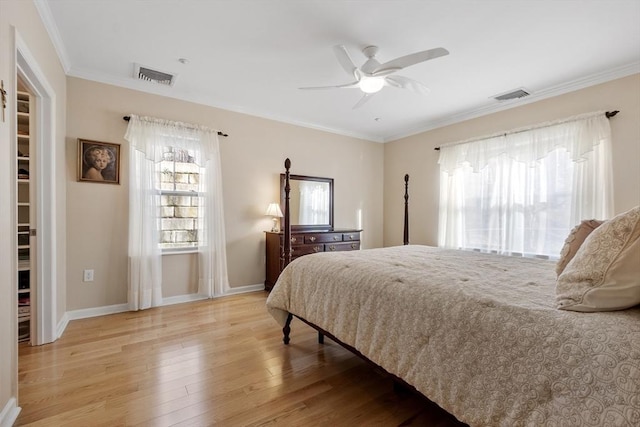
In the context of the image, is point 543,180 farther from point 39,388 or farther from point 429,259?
point 39,388

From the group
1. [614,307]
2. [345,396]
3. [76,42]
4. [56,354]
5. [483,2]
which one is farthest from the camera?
[76,42]

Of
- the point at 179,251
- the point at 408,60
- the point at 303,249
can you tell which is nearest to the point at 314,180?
the point at 303,249

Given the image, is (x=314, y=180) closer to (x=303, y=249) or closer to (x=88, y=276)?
(x=303, y=249)

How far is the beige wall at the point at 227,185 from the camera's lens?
9.78ft

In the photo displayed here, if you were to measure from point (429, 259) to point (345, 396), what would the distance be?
116 centimetres

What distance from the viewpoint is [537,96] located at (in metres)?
3.40

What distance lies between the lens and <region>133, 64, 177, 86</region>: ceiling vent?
2935 millimetres

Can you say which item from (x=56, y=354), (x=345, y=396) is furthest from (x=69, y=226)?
(x=345, y=396)

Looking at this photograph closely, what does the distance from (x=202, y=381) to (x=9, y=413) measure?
3.01 feet

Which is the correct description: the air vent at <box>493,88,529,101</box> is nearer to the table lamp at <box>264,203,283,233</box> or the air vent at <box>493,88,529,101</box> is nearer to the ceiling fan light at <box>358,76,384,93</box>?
the ceiling fan light at <box>358,76,384,93</box>

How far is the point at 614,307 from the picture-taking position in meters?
1.02

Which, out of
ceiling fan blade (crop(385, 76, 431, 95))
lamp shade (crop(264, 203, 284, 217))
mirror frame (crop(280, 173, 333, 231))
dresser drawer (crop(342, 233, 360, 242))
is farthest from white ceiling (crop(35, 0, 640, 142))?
dresser drawer (crop(342, 233, 360, 242))

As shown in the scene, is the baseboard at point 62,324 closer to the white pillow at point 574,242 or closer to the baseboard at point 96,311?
the baseboard at point 96,311

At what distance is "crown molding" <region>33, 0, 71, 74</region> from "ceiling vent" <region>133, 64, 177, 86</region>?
556 mm
